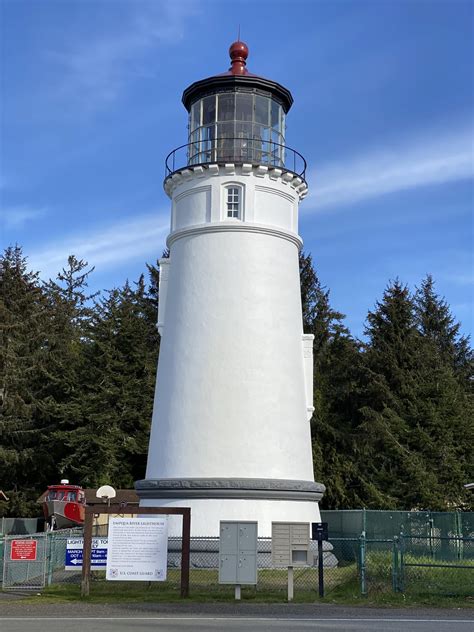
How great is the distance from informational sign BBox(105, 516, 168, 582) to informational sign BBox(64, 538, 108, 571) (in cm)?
69

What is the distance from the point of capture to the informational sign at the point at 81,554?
647 inches

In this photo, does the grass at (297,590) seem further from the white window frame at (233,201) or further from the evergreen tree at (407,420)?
the evergreen tree at (407,420)

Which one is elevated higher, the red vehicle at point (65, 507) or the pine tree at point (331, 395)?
the pine tree at point (331, 395)

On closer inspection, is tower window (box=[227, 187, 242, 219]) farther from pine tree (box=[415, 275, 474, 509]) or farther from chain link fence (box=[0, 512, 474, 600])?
pine tree (box=[415, 275, 474, 509])

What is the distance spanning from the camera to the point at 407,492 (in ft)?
103

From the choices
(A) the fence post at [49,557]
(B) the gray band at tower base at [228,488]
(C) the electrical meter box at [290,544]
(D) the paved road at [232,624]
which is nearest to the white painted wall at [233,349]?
(B) the gray band at tower base at [228,488]

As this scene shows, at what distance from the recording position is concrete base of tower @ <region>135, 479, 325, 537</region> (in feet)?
65.6

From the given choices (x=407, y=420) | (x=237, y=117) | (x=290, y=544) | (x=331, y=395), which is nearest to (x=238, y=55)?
(x=237, y=117)

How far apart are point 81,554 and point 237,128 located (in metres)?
12.7

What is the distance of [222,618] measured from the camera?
1291cm

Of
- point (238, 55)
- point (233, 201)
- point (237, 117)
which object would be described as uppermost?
point (238, 55)

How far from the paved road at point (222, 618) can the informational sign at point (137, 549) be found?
1.27 metres

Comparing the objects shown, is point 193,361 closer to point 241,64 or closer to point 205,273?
point 205,273

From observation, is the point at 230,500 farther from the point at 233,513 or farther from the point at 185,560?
the point at 185,560
